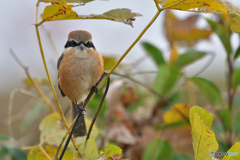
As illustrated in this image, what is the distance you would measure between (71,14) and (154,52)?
1320 mm

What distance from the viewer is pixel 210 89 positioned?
1.74 metres

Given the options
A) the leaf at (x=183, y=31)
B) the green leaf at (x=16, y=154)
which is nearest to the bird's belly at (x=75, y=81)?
the green leaf at (x=16, y=154)

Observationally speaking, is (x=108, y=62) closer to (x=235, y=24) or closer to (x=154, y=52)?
(x=154, y=52)

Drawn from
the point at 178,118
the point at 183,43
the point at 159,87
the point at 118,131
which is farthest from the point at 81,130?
the point at 183,43

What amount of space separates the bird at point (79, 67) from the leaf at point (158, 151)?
0.45m

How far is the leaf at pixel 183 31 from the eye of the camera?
2389mm

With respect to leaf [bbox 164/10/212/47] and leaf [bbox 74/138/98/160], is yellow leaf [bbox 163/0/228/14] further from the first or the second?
leaf [bbox 164/10/212/47]

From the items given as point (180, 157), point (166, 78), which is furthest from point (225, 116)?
point (166, 78)

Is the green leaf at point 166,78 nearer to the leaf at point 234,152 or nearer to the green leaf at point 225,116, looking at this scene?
the green leaf at point 225,116

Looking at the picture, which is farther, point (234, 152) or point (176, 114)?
point (176, 114)

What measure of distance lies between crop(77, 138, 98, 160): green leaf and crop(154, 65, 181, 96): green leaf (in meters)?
1.14

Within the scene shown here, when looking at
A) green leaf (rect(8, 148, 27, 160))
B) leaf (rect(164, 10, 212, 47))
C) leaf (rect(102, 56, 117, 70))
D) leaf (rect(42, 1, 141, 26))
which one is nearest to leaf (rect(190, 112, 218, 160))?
leaf (rect(42, 1, 141, 26))

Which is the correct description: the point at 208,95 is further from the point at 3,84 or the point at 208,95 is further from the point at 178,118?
the point at 3,84

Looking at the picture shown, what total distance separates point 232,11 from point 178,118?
3.22 ft
